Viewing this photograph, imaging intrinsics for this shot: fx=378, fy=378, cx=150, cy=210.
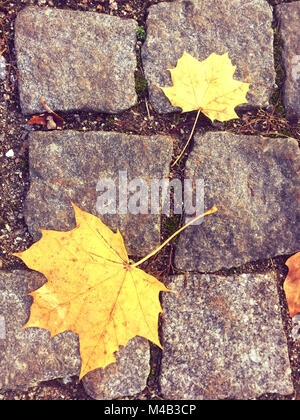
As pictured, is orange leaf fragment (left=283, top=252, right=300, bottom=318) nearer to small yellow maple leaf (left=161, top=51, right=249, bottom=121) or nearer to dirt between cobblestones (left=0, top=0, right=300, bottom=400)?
dirt between cobblestones (left=0, top=0, right=300, bottom=400)

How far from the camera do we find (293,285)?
2016 millimetres

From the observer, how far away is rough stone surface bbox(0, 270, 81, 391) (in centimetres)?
184

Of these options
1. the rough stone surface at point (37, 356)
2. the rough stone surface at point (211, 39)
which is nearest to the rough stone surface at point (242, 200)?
the rough stone surface at point (211, 39)

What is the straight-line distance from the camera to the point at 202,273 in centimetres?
197

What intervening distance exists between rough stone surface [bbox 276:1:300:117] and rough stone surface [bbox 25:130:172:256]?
808 millimetres

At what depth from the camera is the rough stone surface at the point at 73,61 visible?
1.95 metres

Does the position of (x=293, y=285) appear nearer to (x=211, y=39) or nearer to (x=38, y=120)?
(x=211, y=39)

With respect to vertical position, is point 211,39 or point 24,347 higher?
point 211,39

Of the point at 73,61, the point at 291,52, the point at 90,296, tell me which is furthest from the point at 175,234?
the point at 291,52

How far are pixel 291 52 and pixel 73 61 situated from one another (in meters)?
1.21

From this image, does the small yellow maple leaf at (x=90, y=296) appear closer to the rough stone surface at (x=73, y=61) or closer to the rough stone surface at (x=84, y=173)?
the rough stone surface at (x=84, y=173)

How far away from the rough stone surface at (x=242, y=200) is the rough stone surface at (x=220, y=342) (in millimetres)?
135
